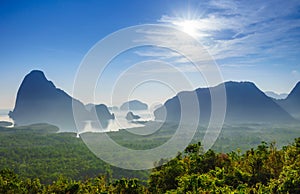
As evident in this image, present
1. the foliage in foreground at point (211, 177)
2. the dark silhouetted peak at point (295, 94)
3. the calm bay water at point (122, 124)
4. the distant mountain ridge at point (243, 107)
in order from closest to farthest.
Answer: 1. the foliage in foreground at point (211, 177)
2. the calm bay water at point (122, 124)
3. the distant mountain ridge at point (243, 107)
4. the dark silhouetted peak at point (295, 94)

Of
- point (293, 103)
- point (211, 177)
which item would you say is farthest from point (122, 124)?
point (293, 103)

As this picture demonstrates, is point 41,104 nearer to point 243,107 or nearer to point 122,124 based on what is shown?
point 122,124

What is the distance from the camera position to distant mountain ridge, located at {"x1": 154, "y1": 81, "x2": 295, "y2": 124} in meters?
125

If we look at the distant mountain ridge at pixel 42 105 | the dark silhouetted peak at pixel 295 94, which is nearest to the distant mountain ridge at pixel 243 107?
the dark silhouetted peak at pixel 295 94

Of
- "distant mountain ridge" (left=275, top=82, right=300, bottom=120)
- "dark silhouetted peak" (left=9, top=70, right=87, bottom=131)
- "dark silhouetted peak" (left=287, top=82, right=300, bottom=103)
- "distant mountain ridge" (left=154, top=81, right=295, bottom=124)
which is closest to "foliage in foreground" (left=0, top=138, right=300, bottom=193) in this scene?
"distant mountain ridge" (left=154, top=81, right=295, bottom=124)

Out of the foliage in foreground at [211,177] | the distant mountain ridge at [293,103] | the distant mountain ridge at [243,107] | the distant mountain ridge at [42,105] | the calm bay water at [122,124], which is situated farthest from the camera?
the distant mountain ridge at [293,103]

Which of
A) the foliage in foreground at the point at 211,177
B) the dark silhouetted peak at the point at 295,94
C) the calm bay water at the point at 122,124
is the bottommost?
the foliage in foreground at the point at 211,177

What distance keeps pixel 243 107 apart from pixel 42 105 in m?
93.8

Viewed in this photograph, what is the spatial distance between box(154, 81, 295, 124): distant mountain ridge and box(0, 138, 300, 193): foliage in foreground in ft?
363

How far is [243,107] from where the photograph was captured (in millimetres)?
133000

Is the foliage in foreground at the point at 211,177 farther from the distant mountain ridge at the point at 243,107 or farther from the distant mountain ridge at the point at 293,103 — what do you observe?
the distant mountain ridge at the point at 293,103

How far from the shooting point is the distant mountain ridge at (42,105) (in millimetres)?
126500

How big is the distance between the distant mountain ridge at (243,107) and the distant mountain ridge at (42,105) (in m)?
32.8

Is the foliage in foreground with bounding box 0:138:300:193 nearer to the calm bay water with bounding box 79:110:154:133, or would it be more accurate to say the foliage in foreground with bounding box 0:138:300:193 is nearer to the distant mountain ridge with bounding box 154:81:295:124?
the calm bay water with bounding box 79:110:154:133
